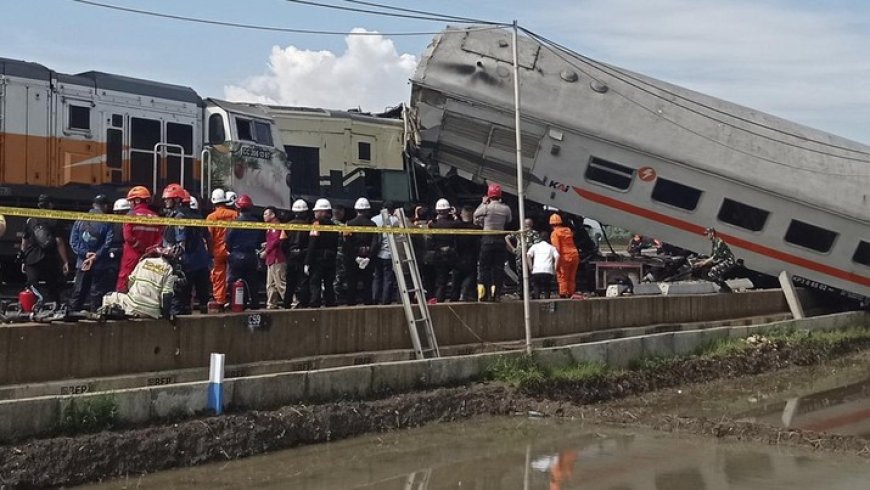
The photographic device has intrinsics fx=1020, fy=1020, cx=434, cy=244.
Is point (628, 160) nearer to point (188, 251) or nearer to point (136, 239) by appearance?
point (188, 251)

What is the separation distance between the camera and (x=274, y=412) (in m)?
9.14

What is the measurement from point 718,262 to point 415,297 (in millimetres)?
9067

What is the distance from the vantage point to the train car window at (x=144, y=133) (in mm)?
16984

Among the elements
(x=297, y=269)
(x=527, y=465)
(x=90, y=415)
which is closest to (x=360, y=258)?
(x=297, y=269)

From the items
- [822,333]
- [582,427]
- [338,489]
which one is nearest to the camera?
[338,489]

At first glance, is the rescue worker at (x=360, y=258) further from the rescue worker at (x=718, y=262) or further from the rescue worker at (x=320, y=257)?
the rescue worker at (x=718, y=262)

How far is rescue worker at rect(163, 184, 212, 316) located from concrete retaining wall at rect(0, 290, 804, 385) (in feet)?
2.05

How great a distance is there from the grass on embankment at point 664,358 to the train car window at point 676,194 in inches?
127

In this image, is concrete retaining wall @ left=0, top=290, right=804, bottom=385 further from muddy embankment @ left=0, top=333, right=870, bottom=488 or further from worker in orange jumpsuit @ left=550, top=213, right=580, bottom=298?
muddy embankment @ left=0, top=333, right=870, bottom=488

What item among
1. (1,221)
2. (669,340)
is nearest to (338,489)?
(1,221)

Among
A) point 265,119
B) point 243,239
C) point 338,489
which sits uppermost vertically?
point 265,119

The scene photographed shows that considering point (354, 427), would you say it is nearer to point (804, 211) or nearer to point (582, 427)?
point (582, 427)

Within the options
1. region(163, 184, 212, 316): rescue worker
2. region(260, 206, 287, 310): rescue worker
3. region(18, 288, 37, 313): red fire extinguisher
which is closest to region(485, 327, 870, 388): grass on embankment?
region(260, 206, 287, 310): rescue worker

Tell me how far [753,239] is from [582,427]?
11.0 m
